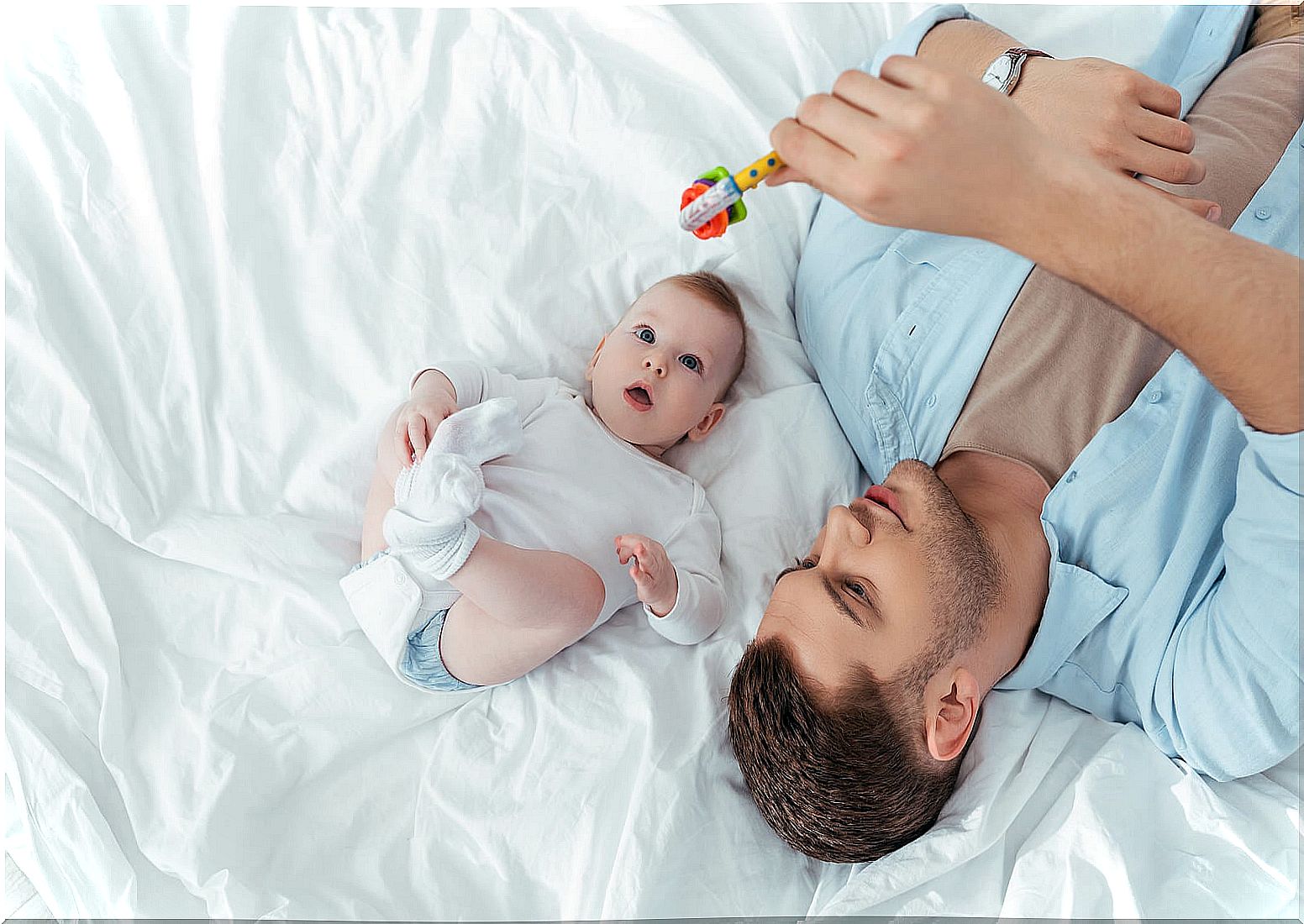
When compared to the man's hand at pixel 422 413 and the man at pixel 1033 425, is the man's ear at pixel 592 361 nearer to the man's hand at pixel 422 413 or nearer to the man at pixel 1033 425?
the man's hand at pixel 422 413

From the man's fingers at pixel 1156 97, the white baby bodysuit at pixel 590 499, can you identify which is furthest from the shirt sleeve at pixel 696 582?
the man's fingers at pixel 1156 97

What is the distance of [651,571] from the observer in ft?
4.12

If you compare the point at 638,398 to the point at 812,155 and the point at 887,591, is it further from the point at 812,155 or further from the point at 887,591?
the point at 812,155

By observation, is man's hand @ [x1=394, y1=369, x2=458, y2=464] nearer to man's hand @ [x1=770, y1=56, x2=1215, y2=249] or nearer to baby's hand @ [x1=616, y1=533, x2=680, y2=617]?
baby's hand @ [x1=616, y1=533, x2=680, y2=617]

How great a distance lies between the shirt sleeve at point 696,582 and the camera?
51.1 inches

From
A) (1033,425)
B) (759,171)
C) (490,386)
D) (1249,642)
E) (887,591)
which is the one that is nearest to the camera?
(759,171)

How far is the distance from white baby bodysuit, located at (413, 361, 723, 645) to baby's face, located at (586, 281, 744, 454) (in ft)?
0.18

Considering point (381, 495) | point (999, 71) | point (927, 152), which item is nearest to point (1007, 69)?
point (999, 71)

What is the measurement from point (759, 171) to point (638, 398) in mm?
598

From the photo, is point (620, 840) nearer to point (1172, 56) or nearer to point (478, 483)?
point (478, 483)

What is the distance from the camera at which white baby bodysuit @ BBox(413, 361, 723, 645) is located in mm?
1378

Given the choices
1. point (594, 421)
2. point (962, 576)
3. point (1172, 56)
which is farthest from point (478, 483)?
point (1172, 56)

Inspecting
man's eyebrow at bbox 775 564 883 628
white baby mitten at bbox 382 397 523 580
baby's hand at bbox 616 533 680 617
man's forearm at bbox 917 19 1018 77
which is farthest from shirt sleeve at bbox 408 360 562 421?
man's forearm at bbox 917 19 1018 77

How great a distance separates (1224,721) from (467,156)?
138 cm
